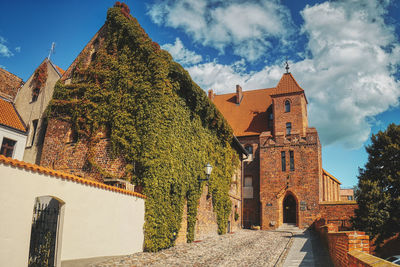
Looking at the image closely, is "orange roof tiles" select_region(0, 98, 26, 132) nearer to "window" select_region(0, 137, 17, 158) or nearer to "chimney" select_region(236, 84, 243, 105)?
"window" select_region(0, 137, 17, 158)

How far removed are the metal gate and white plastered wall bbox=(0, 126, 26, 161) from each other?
9876 mm

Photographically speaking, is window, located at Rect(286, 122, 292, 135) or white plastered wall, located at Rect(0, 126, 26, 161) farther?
window, located at Rect(286, 122, 292, 135)

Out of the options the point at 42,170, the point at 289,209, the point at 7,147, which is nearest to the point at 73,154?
the point at 7,147

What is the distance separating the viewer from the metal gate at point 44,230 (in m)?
7.59

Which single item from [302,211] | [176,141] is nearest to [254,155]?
[302,211]

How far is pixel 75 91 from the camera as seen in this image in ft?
45.8

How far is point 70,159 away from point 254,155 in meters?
21.0

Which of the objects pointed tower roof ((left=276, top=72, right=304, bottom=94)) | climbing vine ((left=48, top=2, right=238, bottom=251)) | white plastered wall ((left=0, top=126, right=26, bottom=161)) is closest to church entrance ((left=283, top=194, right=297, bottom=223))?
pointed tower roof ((left=276, top=72, right=304, bottom=94))

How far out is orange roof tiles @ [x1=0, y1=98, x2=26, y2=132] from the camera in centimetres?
1629

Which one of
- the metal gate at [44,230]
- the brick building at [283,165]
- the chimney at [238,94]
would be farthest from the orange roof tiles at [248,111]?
the metal gate at [44,230]

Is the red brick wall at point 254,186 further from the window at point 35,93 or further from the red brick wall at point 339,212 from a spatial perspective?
the window at point 35,93

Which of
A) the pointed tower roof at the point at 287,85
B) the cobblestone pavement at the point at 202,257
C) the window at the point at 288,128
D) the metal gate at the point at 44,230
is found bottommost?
the cobblestone pavement at the point at 202,257

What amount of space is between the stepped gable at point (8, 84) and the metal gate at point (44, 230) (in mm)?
14522

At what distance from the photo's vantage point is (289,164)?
28.2 metres
